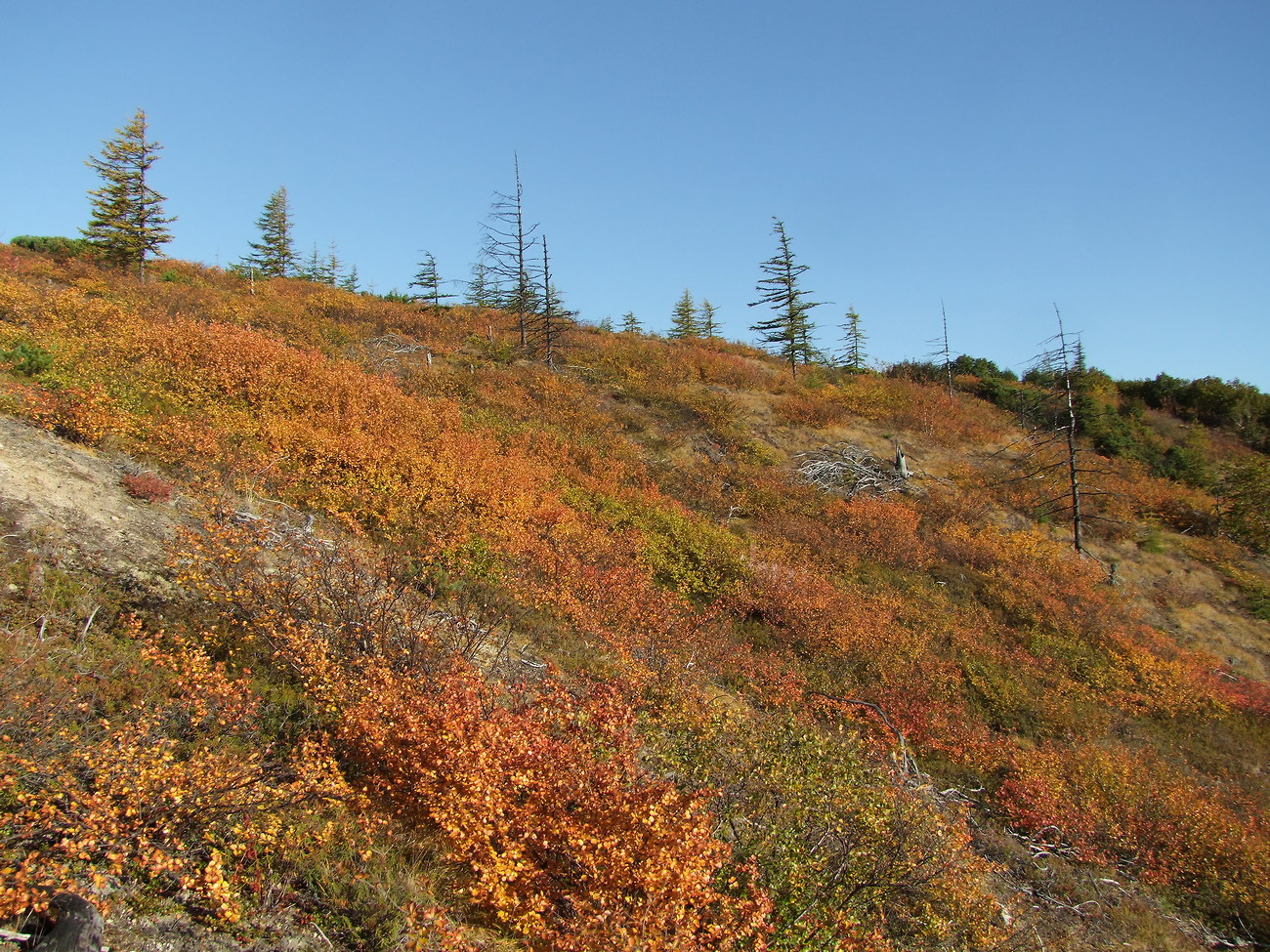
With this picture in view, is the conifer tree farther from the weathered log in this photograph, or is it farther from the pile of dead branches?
the weathered log

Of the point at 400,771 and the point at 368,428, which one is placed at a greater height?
the point at 368,428

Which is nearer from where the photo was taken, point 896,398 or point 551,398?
point 551,398

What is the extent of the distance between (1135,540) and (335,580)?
97.7ft

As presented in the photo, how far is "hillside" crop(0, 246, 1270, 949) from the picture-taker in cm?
616

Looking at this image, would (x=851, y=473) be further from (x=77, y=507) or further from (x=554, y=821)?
(x=77, y=507)

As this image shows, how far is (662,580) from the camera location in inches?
706

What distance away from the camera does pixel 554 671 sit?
12.2m

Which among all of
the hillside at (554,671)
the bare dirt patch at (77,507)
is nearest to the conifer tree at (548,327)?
the hillside at (554,671)

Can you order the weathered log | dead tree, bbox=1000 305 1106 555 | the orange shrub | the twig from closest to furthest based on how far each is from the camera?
the weathered log, the orange shrub, the twig, dead tree, bbox=1000 305 1106 555

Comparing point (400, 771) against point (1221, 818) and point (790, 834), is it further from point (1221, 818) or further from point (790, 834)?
point (1221, 818)

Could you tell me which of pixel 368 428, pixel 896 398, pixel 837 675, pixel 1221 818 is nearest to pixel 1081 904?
pixel 1221 818

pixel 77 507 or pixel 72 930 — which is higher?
pixel 77 507

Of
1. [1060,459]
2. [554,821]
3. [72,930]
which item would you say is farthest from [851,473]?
[72,930]

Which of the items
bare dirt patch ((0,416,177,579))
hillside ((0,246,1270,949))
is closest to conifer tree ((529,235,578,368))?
hillside ((0,246,1270,949))
